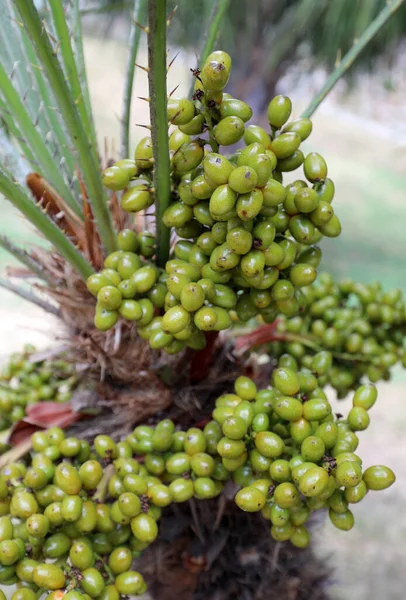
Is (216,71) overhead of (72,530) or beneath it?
overhead

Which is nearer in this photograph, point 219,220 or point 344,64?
point 219,220

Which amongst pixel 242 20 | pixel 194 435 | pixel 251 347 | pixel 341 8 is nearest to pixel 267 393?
pixel 194 435

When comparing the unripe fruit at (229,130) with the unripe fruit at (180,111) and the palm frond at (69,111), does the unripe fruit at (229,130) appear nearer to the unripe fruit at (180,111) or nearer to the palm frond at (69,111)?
the unripe fruit at (180,111)

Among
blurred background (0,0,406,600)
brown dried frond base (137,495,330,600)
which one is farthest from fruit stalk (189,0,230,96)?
brown dried frond base (137,495,330,600)

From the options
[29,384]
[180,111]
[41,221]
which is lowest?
[29,384]

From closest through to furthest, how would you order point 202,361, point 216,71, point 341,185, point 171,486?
point 216,71
point 171,486
point 202,361
point 341,185

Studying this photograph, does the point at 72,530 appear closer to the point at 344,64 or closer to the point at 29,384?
the point at 29,384

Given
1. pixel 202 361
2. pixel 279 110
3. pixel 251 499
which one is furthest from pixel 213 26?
pixel 251 499

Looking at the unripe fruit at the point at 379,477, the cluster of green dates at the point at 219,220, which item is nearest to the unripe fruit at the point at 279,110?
the cluster of green dates at the point at 219,220

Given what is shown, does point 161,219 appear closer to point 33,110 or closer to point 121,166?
point 121,166
